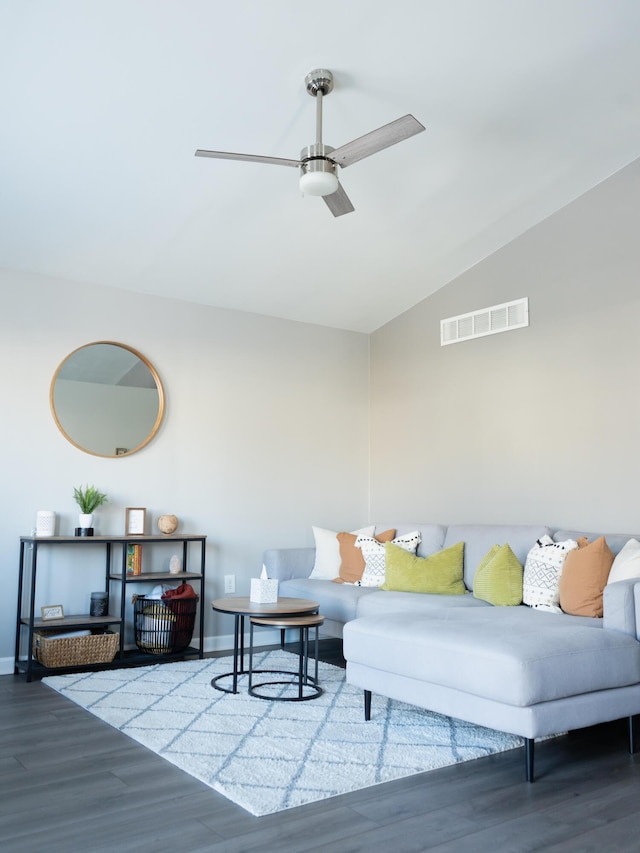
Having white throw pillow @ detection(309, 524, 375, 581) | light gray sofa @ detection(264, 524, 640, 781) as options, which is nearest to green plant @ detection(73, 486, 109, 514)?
white throw pillow @ detection(309, 524, 375, 581)

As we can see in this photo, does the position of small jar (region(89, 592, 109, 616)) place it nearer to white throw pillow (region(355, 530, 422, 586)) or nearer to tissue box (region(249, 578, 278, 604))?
tissue box (region(249, 578, 278, 604))

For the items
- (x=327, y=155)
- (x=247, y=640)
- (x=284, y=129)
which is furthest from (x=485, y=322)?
(x=247, y=640)

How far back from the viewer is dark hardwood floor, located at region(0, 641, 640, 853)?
206 cm

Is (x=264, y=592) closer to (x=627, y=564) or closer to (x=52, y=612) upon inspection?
(x=52, y=612)

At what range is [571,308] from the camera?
4387mm

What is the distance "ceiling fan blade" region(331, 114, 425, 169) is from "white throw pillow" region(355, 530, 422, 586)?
2.55 metres

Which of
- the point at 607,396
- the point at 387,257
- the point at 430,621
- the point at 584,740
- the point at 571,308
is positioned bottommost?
the point at 584,740

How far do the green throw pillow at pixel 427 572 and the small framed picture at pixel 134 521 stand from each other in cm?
156

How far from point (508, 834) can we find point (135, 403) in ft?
11.4

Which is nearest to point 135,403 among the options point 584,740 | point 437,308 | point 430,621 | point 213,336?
point 213,336

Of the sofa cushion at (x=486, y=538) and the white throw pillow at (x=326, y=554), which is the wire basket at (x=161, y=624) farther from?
the sofa cushion at (x=486, y=538)

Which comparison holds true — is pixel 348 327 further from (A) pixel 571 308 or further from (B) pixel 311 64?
(B) pixel 311 64

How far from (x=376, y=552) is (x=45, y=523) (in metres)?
2.02

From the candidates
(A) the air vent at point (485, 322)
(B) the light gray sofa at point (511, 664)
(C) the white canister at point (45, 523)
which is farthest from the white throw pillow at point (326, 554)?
(C) the white canister at point (45, 523)
